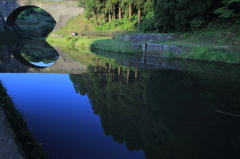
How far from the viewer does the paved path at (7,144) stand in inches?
83.9

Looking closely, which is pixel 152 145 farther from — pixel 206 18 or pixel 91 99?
pixel 206 18

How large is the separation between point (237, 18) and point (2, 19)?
49.0 meters

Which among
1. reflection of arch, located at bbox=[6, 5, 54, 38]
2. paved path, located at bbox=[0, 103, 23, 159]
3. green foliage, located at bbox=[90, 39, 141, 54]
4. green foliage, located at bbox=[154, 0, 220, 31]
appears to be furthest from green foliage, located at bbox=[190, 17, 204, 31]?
reflection of arch, located at bbox=[6, 5, 54, 38]

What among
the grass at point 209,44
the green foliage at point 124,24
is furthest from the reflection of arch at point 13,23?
the grass at point 209,44

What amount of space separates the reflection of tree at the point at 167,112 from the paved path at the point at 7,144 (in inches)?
79.4

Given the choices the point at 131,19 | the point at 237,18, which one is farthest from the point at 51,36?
the point at 237,18

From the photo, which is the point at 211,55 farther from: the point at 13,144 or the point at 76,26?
the point at 76,26

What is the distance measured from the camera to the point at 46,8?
153ft

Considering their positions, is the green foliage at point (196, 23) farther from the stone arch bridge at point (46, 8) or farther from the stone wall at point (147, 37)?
the stone arch bridge at point (46, 8)

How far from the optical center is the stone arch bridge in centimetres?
4400

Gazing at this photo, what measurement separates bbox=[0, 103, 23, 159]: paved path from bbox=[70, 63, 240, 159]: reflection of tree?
6.62ft

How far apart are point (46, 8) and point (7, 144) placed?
5137 cm

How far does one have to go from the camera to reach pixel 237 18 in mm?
14633

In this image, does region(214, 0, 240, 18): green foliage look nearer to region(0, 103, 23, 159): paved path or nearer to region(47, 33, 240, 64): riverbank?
region(47, 33, 240, 64): riverbank
